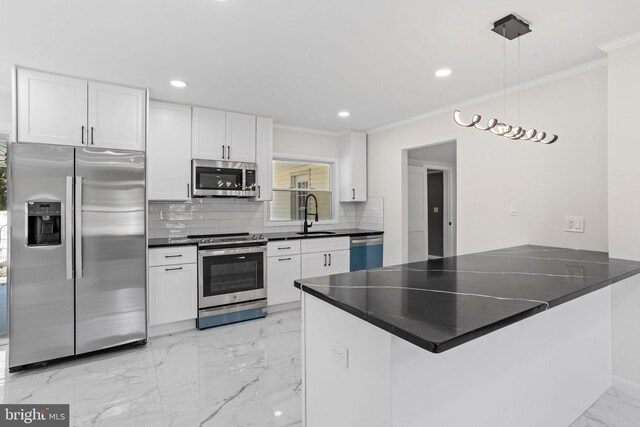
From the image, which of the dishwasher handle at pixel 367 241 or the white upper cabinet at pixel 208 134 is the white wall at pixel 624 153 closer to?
the dishwasher handle at pixel 367 241

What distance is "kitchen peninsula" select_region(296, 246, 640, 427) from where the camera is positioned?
3.89 ft

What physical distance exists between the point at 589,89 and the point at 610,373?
7.16 ft

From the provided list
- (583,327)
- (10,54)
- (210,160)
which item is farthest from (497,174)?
(10,54)

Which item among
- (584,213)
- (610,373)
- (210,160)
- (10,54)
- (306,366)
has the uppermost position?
(10,54)

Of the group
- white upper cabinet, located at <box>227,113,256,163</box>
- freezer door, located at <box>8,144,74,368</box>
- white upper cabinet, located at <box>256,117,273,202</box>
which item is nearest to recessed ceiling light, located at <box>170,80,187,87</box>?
white upper cabinet, located at <box>227,113,256,163</box>

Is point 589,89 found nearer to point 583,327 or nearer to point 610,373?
point 583,327

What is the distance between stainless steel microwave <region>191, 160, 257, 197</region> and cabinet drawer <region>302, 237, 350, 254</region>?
93cm

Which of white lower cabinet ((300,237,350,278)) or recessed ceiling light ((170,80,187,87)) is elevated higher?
recessed ceiling light ((170,80,187,87))

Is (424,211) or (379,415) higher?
(424,211)

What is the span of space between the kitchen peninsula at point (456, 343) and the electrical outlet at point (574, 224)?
2.03 feet

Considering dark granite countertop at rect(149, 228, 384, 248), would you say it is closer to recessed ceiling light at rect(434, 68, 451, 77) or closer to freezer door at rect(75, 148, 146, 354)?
freezer door at rect(75, 148, 146, 354)

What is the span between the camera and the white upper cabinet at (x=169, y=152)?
354 centimetres

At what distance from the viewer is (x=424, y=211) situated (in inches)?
246

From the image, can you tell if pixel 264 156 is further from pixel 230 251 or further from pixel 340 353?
pixel 340 353
